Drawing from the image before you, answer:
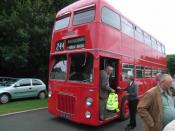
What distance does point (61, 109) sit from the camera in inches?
428

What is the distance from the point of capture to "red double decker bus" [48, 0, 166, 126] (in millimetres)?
9953

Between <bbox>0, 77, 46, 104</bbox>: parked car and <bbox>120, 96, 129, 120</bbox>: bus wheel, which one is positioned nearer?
<bbox>120, 96, 129, 120</bbox>: bus wheel

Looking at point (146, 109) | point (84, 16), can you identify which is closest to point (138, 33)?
point (84, 16)

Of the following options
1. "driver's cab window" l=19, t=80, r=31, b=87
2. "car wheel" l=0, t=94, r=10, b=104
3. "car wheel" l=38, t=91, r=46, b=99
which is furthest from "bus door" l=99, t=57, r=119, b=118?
"car wheel" l=38, t=91, r=46, b=99

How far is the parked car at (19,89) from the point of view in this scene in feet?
57.3

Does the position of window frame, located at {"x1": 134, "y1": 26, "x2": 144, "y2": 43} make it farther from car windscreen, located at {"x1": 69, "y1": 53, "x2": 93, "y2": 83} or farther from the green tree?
the green tree

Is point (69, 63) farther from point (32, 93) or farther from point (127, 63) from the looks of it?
point (32, 93)

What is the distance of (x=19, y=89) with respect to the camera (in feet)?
59.9

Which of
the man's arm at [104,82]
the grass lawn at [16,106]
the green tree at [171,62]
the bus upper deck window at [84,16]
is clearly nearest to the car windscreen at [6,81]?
the grass lawn at [16,106]

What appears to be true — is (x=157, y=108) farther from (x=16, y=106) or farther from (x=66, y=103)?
(x=16, y=106)

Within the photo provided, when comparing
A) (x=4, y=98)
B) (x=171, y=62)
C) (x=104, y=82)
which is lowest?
(x=4, y=98)

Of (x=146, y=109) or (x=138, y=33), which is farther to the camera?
(x=138, y=33)

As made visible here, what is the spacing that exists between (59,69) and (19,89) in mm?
7722

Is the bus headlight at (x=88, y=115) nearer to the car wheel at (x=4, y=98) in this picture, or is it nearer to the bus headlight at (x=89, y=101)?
the bus headlight at (x=89, y=101)
